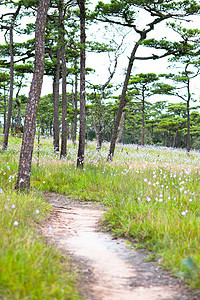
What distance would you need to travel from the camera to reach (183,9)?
433 inches

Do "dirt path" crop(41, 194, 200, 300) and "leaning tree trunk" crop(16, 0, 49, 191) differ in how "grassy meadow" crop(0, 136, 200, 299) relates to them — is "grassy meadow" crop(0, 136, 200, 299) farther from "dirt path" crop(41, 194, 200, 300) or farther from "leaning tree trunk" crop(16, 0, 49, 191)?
"leaning tree trunk" crop(16, 0, 49, 191)

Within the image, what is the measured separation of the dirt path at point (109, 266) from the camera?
111 inches

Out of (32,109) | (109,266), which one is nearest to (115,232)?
(109,266)

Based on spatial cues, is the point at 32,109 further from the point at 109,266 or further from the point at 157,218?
the point at 109,266

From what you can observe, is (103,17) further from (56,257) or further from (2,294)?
(2,294)

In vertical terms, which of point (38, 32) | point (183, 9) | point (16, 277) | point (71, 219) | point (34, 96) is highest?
point (183, 9)

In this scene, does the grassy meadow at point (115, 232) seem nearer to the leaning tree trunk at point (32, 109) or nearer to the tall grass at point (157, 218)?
the tall grass at point (157, 218)

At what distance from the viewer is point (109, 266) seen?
3.46 meters

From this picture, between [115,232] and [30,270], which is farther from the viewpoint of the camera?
[115,232]

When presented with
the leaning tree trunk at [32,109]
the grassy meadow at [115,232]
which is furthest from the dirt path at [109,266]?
the leaning tree trunk at [32,109]

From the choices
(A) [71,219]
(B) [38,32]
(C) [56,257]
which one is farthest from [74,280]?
(B) [38,32]

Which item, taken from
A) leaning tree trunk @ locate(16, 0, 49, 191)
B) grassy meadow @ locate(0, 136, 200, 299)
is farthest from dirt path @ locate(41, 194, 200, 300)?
leaning tree trunk @ locate(16, 0, 49, 191)

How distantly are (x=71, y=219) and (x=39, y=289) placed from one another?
131 inches

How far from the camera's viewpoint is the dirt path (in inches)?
111
